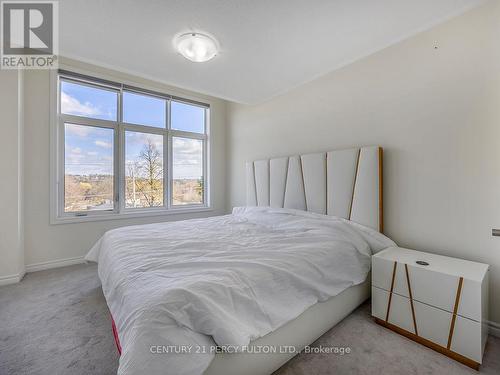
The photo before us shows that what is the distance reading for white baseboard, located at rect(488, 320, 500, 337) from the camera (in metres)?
1.64

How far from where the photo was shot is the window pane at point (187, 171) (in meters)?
4.06

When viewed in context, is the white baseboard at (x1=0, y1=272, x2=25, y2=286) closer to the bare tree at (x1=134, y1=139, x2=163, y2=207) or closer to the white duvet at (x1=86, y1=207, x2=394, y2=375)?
the white duvet at (x1=86, y1=207, x2=394, y2=375)

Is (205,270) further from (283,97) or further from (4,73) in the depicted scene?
(4,73)

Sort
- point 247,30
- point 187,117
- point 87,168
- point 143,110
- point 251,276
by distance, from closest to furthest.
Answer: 1. point 251,276
2. point 247,30
3. point 87,168
4. point 143,110
5. point 187,117

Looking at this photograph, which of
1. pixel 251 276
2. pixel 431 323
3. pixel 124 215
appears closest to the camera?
pixel 251 276

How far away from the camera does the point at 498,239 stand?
5.36 ft

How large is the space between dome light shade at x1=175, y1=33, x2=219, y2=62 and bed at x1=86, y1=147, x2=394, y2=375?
157 centimetres

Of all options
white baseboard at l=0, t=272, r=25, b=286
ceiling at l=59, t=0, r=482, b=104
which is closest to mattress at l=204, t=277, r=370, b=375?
ceiling at l=59, t=0, r=482, b=104

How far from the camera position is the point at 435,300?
1483 millimetres

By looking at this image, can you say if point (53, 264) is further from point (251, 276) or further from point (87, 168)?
point (251, 276)

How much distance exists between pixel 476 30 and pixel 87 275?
4.61m

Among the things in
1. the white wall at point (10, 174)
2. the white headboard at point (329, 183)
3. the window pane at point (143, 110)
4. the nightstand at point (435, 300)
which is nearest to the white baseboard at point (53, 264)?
the white wall at point (10, 174)

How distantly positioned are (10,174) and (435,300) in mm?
4223

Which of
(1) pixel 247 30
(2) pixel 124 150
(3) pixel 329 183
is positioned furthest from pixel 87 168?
(3) pixel 329 183
